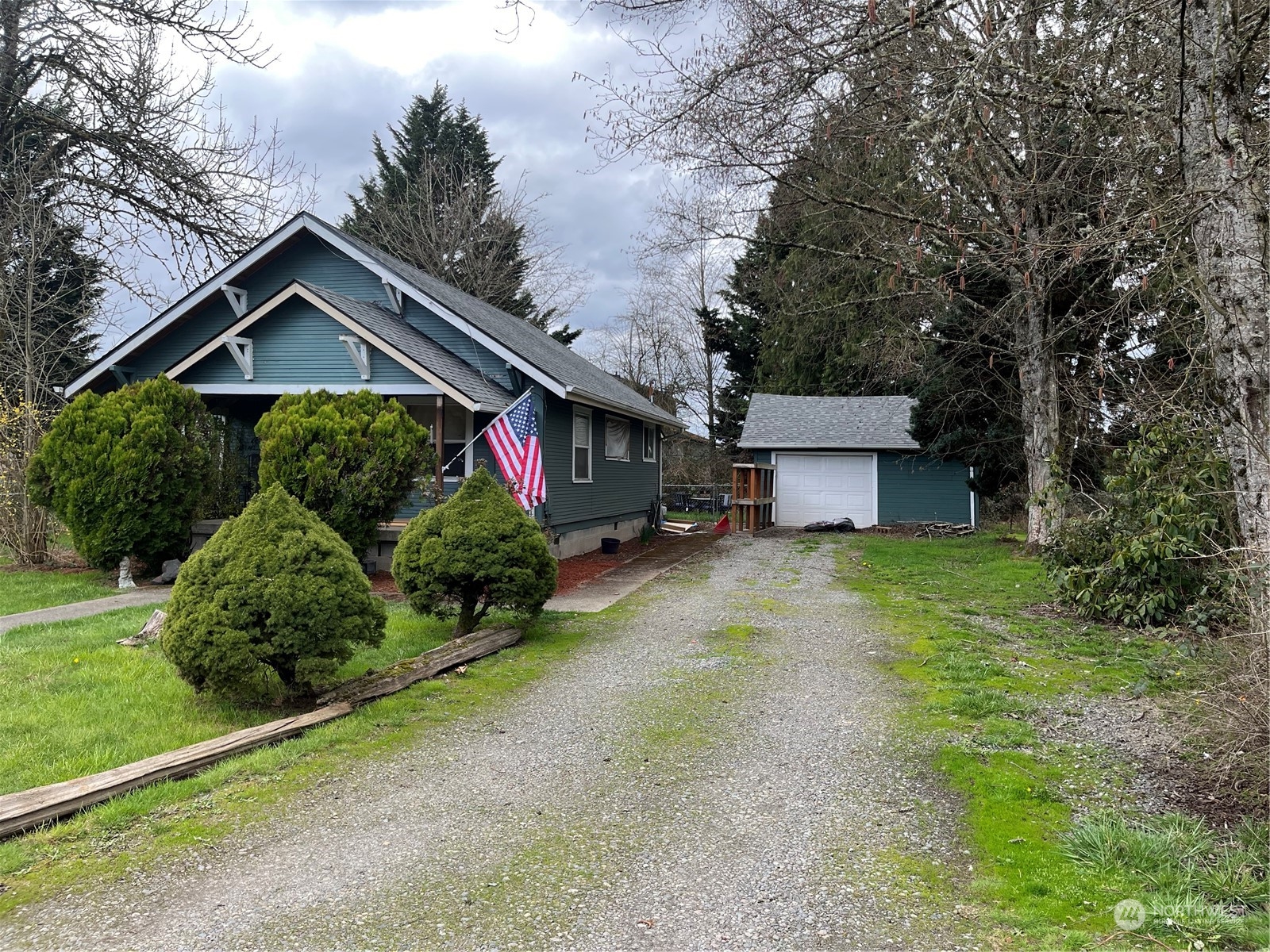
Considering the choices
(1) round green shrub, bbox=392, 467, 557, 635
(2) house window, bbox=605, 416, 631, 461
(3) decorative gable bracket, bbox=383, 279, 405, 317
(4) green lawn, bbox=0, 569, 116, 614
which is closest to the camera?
(1) round green shrub, bbox=392, 467, 557, 635

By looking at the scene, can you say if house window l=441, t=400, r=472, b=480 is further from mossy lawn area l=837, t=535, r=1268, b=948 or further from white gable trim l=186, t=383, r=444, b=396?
mossy lawn area l=837, t=535, r=1268, b=948

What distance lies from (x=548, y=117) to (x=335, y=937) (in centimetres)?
747

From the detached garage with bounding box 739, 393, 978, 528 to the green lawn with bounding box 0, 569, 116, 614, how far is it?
662 inches

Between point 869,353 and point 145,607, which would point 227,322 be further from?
point 869,353

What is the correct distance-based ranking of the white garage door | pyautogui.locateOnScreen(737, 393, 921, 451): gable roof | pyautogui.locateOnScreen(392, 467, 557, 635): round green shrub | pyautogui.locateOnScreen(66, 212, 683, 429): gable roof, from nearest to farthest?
pyautogui.locateOnScreen(392, 467, 557, 635): round green shrub < pyautogui.locateOnScreen(66, 212, 683, 429): gable roof < pyautogui.locateOnScreen(737, 393, 921, 451): gable roof < the white garage door

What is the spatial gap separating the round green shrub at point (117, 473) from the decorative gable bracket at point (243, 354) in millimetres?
1944

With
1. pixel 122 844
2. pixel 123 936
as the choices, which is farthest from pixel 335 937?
pixel 122 844

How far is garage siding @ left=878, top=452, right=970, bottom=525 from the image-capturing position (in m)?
23.5

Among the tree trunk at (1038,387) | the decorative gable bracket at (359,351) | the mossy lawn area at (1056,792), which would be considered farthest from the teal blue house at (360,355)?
the tree trunk at (1038,387)

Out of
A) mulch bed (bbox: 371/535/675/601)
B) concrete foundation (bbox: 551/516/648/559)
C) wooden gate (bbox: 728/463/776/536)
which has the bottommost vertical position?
mulch bed (bbox: 371/535/675/601)

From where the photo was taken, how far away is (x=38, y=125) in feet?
40.8

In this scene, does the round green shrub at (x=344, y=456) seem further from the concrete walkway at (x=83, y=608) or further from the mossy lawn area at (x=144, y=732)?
the mossy lawn area at (x=144, y=732)

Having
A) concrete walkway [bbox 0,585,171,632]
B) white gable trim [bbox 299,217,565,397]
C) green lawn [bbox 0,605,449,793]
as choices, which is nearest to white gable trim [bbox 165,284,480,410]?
white gable trim [bbox 299,217,565,397]

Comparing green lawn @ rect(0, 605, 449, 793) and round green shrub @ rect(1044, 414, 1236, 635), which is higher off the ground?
round green shrub @ rect(1044, 414, 1236, 635)
